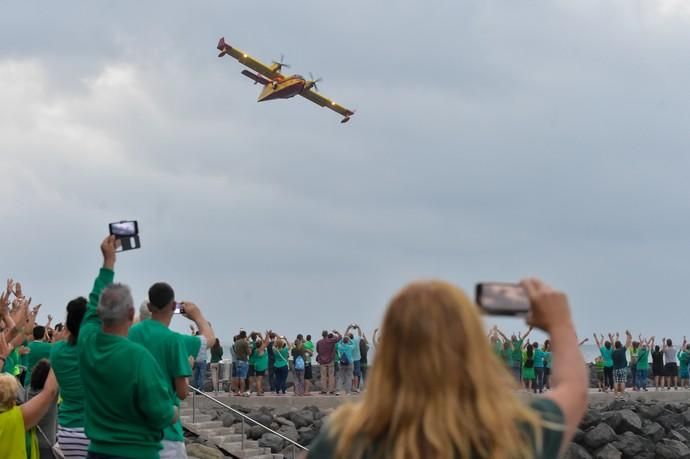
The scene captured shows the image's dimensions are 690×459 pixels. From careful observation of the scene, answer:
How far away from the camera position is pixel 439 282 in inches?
111

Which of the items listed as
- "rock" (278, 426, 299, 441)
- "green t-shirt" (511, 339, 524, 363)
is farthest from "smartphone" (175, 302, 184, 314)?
"green t-shirt" (511, 339, 524, 363)

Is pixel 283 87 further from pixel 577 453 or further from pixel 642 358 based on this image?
pixel 577 453

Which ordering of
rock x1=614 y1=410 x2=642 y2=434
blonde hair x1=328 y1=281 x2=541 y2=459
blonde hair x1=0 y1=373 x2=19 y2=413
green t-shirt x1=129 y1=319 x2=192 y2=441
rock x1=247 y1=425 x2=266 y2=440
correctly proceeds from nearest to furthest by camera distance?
blonde hair x1=328 y1=281 x2=541 y2=459
blonde hair x1=0 y1=373 x2=19 y2=413
green t-shirt x1=129 y1=319 x2=192 y2=441
rock x1=247 y1=425 x2=266 y2=440
rock x1=614 y1=410 x2=642 y2=434

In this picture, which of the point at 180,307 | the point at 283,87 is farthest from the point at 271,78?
the point at 180,307

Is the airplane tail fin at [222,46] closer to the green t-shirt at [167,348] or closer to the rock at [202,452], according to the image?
the rock at [202,452]

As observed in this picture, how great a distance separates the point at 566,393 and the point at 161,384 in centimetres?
342

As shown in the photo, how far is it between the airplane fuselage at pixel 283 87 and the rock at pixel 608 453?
18.4 meters

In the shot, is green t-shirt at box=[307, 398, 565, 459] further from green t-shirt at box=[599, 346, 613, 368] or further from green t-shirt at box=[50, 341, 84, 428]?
green t-shirt at box=[599, 346, 613, 368]

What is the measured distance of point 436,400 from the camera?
273cm

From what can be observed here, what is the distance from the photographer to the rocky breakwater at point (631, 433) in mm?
29312

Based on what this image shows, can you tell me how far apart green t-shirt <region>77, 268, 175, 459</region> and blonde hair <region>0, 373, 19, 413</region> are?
2.83ft

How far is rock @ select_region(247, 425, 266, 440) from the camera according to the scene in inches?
915

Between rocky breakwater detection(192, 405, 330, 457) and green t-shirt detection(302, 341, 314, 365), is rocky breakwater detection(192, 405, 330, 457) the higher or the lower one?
the lower one

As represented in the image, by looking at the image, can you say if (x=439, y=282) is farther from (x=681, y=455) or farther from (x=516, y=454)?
(x=681, y=455)
